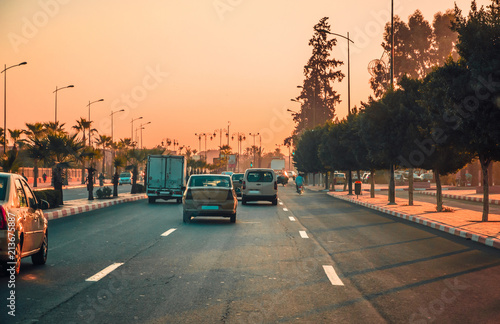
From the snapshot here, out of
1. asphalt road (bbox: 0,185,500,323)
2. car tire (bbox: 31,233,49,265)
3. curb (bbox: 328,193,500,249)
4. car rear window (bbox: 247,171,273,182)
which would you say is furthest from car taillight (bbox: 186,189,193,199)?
car rear window (bbox: 247,171,273,182)

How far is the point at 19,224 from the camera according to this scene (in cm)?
882

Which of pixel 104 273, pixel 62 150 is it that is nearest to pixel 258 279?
pixel 104 273

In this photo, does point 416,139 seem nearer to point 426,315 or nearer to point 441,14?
point 426,315

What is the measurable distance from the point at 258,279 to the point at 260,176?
2239 cm

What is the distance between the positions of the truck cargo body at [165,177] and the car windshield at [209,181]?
1271 centimetres

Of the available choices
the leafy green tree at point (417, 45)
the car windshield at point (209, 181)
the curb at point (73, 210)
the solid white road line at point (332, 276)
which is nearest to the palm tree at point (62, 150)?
the curb at point (73, 210)

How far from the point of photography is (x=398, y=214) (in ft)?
83.1

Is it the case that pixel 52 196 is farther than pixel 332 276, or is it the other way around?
pixel 52 196

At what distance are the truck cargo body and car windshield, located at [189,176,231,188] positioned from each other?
41.7 feet

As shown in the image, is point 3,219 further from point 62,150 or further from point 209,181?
point 62,150

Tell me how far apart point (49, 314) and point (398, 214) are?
2034 cm

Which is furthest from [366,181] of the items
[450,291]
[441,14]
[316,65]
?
[450,291]

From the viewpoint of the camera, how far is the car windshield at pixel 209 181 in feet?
67.4

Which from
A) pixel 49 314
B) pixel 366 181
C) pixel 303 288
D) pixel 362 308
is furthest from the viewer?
pixel 366 181
